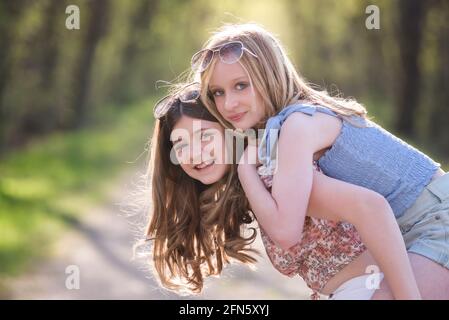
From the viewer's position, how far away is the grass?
8.42 meters

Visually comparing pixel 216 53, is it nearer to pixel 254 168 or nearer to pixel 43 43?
pixel 254 168

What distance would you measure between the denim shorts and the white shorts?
0.20m

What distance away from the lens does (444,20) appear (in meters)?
17.1

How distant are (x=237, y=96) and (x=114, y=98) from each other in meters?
21.2

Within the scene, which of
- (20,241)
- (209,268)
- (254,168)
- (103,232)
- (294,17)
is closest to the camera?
(254,168)

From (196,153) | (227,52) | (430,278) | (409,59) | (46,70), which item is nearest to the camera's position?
(430,278)

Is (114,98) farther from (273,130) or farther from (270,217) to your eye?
(270,217)

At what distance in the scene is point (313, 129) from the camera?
3182 millimetres

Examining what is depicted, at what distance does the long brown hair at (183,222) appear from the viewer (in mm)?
3721

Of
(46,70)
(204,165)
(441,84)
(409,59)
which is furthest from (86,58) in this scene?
(204,165)

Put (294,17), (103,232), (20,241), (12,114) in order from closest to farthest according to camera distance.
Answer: (20,241)
(103,232)
(12,114)
(294,17)

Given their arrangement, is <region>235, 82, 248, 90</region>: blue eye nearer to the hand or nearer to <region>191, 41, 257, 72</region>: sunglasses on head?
<region>191, 41, 257, 72</region>: sunglasses on head

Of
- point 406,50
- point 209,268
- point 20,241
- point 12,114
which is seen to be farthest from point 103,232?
point 406,50

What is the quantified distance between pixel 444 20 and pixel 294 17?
11888 millimetres
